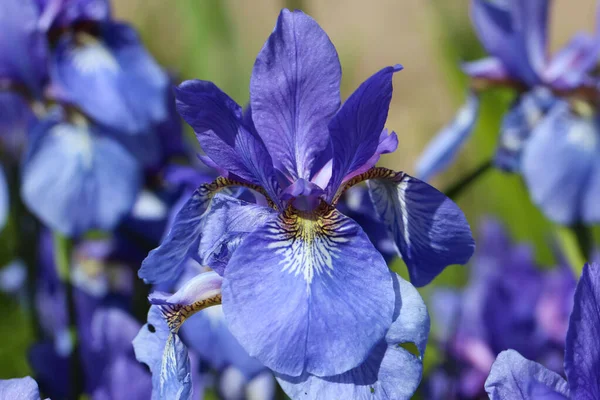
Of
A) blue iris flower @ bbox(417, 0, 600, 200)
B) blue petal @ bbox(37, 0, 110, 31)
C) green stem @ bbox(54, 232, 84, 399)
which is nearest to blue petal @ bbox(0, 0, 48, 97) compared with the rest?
blue petal @ bbox(37, 0, 110, 31)

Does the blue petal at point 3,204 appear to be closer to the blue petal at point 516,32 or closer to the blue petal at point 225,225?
the blue petal at point 225,225

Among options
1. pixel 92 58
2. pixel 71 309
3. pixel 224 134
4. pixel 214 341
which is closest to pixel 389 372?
pixel 224 134

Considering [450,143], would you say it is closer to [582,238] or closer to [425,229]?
[582,238]

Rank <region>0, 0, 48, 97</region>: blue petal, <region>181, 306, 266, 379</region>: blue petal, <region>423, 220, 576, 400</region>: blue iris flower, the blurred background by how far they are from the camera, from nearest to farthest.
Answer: <region>181, 306, 266, 379</region>: blue petal
<region>0, 0, 48, 97</region>: blue petal
<region>423, 220, 576, 400</region>: blue iris flower
the blurred background

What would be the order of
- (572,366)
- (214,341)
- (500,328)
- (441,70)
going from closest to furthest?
(572,366), (214,341), (500,328), (441,70)

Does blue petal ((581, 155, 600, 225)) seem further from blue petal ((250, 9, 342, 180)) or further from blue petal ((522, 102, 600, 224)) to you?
blue petal ((250, 9, 342, 180))

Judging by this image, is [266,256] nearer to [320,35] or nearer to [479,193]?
[320,35]

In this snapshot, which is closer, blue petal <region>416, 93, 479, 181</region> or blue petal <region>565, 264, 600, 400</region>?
blue petal <region>565, 264, 600, 400</region>
